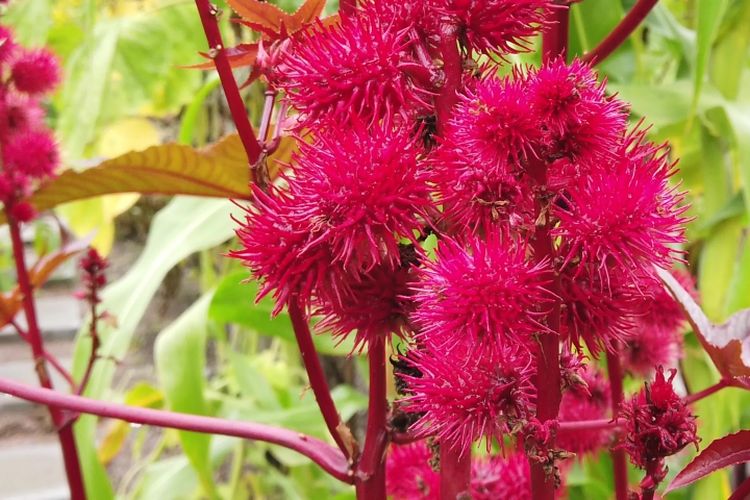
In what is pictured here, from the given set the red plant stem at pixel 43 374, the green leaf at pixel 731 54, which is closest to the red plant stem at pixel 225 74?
the red plant stem at pixel 43 374

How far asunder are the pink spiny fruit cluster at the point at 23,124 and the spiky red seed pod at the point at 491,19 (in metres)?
0.35

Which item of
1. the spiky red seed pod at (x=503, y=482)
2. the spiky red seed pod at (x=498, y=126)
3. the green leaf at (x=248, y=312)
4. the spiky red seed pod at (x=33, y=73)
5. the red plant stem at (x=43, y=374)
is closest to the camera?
the spiky red seed pod at (x=498, y=126)

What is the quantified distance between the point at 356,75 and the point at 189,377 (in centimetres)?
44

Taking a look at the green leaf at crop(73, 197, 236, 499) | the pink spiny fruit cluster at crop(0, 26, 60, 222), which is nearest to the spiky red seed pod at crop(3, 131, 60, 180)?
the pink spiny fruit cluster at crop(0, 26, 60, 222)

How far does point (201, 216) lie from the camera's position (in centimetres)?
77

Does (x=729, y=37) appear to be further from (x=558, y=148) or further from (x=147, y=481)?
(x=147, y=481)

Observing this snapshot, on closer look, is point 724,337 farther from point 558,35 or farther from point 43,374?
point 43,374

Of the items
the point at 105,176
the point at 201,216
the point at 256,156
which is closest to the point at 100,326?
the point at 201,216

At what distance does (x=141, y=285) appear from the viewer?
2.41ft

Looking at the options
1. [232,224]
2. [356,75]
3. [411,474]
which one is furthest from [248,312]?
[356,75]

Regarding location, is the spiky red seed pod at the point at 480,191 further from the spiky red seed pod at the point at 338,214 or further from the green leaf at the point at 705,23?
the green leaf at the point at 705,23

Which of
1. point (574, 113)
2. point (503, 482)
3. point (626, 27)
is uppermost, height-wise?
point (626, 27)

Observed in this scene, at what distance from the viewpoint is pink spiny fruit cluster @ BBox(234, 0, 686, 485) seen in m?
0.24

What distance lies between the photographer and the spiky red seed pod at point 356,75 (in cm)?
26
